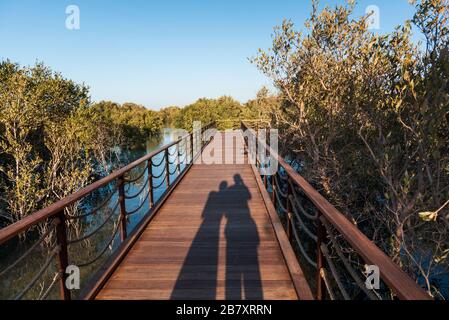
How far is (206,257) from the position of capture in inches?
155

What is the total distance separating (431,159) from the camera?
738cm

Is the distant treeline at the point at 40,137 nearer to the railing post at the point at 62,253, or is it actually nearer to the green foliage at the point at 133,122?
the railing post at the point at 62,253

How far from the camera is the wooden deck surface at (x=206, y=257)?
315cm

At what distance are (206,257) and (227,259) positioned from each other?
0.28m

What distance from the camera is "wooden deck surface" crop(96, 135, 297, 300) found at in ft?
10.3

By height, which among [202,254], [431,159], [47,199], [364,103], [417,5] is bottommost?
[47,199]

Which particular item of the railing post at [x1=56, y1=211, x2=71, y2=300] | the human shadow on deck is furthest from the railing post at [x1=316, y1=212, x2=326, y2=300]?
the railing post at [x1=56, y1=211, x2=71, y2=300]

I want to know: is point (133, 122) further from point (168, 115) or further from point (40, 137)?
point (168, 115)

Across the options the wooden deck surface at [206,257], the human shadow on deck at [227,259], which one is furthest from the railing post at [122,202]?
the human shadow on deck at [227,259]

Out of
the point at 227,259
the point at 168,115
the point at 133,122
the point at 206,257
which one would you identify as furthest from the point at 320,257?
the point at 168,115

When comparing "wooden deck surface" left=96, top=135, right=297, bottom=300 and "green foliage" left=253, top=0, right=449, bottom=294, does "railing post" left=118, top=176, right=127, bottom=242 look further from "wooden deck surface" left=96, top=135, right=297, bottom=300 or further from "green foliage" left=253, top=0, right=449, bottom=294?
"green foliage" left=253, top=0, right=449, bottom=294
